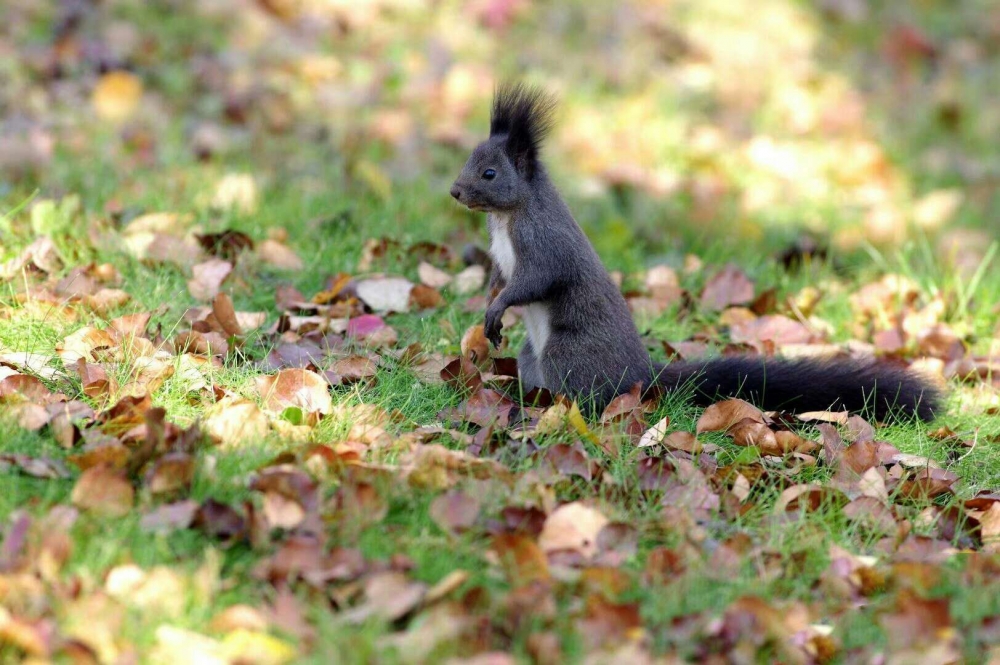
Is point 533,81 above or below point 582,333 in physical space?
above

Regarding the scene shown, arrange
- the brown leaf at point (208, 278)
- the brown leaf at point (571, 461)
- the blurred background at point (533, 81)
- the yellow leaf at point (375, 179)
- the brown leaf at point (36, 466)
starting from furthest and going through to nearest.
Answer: the blurred background at point (533, 81) < the yellow leaf at point (375, 179) < the brown leaf at point (208, 278) < the brown leaf at point (571, 461) < the brown leaf at point (36, 466)

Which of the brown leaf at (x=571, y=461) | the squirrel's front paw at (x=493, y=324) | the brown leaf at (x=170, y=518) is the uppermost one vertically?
the squirrel's front paw at (x=493, y=324)

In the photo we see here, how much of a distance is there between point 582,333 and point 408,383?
0.50 meters

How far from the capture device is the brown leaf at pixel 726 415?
2.97 m

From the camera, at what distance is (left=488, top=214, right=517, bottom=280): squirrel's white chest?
3.24 meters

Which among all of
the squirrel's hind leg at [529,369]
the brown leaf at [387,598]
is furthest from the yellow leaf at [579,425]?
the brown leaf at [387,598]

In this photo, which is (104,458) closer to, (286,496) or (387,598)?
(286,496)

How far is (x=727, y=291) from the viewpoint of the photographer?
162 inches

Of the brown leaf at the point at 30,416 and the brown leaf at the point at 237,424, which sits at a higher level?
the brown leaf at the point at 30,416

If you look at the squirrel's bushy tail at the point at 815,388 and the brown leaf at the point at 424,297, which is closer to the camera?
the squirrel's bushy tail at the point at 815,388

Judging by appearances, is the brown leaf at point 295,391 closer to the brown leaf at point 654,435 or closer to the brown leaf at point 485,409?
the brown leaf at point 485,409

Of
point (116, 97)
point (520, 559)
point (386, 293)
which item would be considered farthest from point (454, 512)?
point (116, 97)

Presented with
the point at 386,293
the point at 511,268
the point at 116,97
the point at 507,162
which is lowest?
the point at 386,293

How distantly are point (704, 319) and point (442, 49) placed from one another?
302 centimetres
